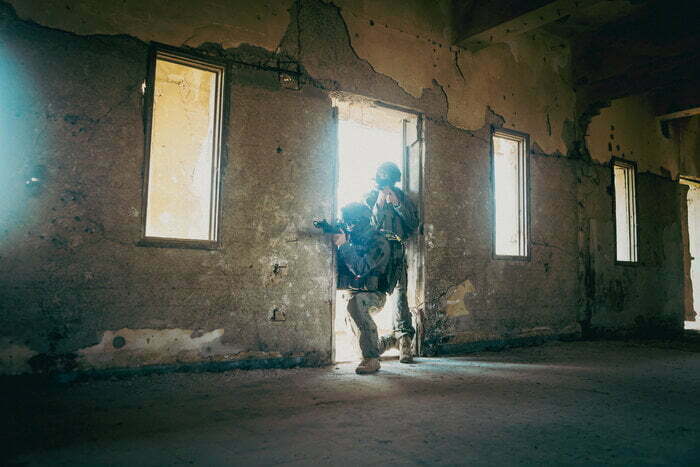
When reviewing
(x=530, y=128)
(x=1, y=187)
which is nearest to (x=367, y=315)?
(x=1, y=187)

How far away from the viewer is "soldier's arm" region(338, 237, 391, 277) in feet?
14.3

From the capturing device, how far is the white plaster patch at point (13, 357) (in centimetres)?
306

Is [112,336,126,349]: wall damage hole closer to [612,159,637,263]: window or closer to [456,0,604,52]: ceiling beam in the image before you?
[456,0,604,52]: ceiling beam

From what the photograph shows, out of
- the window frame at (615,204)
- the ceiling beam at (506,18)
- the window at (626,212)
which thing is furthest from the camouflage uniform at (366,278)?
the window at (626,212)

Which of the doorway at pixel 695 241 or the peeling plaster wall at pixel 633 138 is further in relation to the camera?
the doorway at pixel 695 241

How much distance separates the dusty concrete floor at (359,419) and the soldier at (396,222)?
0.57 meters

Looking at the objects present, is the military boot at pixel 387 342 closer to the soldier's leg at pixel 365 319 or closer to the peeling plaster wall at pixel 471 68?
the soldier's leg at pixel 365 319

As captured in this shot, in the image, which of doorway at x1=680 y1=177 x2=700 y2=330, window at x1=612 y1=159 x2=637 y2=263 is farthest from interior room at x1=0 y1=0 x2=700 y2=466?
doorway at x1=680 y1=177 x2=700 y2=330

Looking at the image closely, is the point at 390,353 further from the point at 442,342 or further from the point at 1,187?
the point at 1,187

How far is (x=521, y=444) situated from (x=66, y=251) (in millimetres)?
3151

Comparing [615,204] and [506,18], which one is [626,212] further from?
[506,18]

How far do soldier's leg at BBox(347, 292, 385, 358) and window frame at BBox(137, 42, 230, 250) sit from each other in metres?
1.34

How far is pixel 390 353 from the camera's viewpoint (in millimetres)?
5117

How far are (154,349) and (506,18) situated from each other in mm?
4725
